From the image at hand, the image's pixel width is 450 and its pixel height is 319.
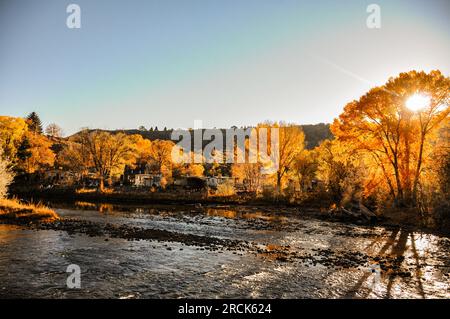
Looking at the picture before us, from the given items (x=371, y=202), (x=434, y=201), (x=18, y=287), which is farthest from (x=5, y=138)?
(x=434, y=201)

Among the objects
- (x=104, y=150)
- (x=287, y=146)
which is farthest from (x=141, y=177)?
(x=287, y=146)

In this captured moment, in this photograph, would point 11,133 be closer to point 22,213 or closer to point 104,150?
point 104,150

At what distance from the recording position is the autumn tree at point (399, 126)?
3472 centimetres

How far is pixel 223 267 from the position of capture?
16.0 meters

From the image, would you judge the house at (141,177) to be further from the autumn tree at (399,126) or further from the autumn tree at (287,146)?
the autumn tree at (399,126)

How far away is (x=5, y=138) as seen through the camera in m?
74.1

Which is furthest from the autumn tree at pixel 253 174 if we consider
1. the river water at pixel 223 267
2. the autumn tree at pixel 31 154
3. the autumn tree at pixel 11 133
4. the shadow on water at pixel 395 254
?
the autumn tree at pixel 31 154

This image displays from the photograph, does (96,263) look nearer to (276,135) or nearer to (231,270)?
(231,270)

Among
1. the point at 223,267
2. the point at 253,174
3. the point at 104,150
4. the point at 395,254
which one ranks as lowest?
the point at 395,254

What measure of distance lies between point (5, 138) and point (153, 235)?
7048 centimetres

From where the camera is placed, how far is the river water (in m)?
12.5

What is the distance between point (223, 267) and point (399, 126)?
3329cm
